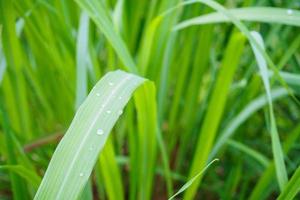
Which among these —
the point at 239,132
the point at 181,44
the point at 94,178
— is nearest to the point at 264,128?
the point at 239,132

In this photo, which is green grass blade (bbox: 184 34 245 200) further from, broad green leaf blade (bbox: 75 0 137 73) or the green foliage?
broad green leaf blade (bbox: 75 0 137 73)

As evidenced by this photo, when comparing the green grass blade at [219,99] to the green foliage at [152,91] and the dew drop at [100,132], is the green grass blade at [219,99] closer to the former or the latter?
the green foliage at [152,91]

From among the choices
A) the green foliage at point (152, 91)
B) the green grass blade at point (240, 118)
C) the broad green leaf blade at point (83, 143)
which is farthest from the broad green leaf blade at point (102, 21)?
the green grass blade at point (240, 118)

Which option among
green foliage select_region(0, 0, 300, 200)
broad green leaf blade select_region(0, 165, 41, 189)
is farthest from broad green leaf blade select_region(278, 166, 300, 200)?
broad green leaf blade select_region(0, 165, 41, 189)

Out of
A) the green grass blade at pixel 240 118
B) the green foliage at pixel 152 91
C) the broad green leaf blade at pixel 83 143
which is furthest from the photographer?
the green grass blade at pixel 240 118

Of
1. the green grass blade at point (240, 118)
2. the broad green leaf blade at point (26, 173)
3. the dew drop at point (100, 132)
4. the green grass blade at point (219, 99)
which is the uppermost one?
the dew drop at point (100, 132)

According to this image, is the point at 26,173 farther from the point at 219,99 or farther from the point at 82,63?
the point at 219,99

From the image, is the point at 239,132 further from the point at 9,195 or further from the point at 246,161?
the point at 9,195
